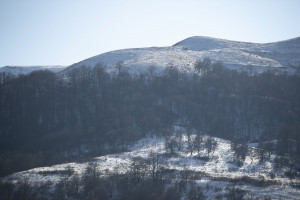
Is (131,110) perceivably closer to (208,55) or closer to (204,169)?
(204,169)

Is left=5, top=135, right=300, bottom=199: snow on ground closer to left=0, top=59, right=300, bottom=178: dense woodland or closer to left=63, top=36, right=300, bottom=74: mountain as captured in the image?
Answer: left=0, top=59, right=300, bottom=178: dense woodland

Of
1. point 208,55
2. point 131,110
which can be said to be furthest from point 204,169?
point 208,55

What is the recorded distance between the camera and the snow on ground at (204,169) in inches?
1407

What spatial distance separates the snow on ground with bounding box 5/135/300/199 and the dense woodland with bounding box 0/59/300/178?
7.54m

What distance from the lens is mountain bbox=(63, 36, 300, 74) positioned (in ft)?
388

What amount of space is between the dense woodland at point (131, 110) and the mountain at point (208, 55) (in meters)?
17.5

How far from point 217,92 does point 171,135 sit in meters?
34.9

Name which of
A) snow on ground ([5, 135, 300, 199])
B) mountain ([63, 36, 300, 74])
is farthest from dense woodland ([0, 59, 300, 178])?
mountain ([63, 36, 300, 74])

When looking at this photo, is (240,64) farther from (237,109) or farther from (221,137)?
(221,137)

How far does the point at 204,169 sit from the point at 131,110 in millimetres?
37599

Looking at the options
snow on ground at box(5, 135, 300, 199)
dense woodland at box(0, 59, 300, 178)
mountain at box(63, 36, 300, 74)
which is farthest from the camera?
mountain at box(63, 36, 300, 74)

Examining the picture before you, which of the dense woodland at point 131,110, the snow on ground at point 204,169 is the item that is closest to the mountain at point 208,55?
the dense woodland at point 131,110

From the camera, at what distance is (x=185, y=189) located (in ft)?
119

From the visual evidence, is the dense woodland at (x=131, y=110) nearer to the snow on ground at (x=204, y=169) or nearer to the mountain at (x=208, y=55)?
the snow on ground at (x=204, y=169)
